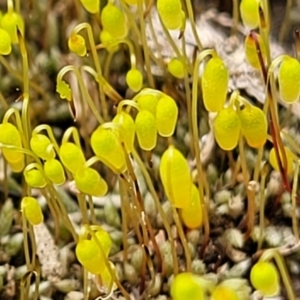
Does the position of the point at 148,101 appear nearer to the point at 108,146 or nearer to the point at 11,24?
the point at 108,146

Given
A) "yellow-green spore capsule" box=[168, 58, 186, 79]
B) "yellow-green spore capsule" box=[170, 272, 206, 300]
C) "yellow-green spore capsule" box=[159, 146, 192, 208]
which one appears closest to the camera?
"yellow-green spore capsule" box=[170, 272, 206, 300]

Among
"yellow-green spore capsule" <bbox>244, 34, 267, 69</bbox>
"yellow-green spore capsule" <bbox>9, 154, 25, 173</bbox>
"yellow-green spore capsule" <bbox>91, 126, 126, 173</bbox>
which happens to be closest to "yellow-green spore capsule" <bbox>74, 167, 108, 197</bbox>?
"yellow-green spore capsule" <bbox>91, 126, 126, 173</bbox>

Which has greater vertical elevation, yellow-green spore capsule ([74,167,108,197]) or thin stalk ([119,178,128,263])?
yellow-green spore capsule ([74,167,108,197])

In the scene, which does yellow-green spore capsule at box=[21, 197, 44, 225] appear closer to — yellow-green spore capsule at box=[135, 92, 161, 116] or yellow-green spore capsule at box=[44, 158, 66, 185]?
yellow-green spore capsule at box=[44, 158, 66, 185]

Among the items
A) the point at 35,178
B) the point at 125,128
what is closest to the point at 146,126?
the point at 125,128

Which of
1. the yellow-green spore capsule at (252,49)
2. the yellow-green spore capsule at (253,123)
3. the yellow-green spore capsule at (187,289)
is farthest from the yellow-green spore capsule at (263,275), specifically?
the yellow-green spore capsule at (252,49)

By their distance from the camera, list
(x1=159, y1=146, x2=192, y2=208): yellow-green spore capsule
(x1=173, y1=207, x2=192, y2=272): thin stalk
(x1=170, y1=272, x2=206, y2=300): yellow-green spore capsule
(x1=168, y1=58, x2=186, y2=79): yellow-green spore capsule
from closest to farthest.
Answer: (x1=170, y1=272, x2=206, y2=300): yellow-green spore capsule, (x1=159, y1=146, x2=192, y2=208): yellow-green spore capsule, (x1=173, y1=207, x2=192, y2=272): thin stalk, (x1=168, y1=58, x2=186, y2=79): yellow-green spore capsule

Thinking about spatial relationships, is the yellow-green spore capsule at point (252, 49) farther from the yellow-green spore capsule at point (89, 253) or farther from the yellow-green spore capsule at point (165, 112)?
the yellow-green spore capsule at point (89, 253)

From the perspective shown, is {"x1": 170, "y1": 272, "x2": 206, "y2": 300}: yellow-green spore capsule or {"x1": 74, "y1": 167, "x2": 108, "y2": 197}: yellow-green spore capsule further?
{"x1": 74, "y1": 167, "x2": 108, "y2": 197}: yellow-green spore capsule
